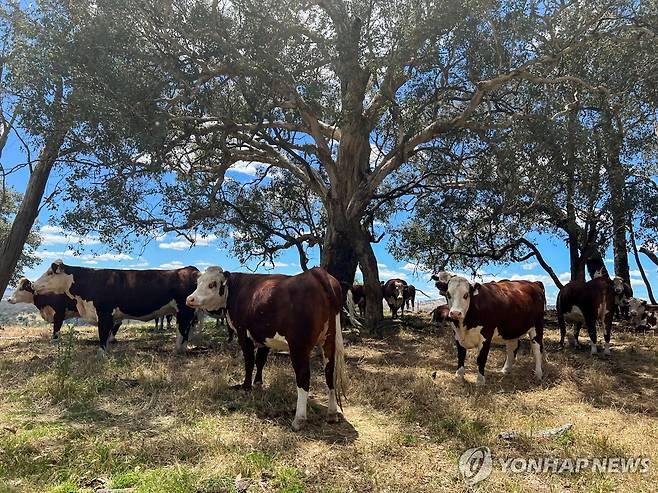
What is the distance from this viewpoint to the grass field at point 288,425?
4.73 meters

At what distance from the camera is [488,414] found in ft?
22.4

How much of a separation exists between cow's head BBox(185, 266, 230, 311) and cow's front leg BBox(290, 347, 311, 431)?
83.6 inches

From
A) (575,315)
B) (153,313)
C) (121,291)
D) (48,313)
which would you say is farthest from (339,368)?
(48,313)

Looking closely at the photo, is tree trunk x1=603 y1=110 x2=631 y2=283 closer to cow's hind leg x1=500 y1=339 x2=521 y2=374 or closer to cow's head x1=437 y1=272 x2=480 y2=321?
cow's hind leg x1=500 y1=339 x2=521 y2=374

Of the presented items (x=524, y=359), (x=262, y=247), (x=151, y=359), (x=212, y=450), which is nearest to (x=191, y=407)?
(x=212, y=450)

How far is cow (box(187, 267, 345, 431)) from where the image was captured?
6.50m

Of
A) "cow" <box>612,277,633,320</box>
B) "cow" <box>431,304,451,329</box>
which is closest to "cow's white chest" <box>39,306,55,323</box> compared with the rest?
"cow" <box>431,304,451,329</box>

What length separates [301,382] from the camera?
6.41 m

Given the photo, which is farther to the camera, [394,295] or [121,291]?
[394,295]

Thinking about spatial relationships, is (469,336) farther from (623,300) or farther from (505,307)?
(623,300)

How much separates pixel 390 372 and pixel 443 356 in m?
2.70

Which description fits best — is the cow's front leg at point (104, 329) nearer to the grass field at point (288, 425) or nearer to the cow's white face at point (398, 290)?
the grass field at point (288, 425)

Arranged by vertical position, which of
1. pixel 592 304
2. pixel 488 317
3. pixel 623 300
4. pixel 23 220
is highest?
pixel 23 220

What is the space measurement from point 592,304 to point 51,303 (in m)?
14.2
